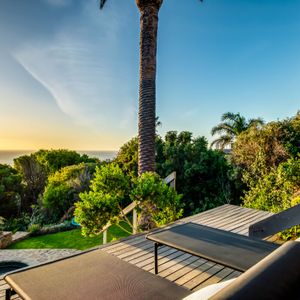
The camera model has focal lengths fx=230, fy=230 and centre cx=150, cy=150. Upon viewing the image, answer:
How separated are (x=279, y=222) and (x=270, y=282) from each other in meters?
2.76

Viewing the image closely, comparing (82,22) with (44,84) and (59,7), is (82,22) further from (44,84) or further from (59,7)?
(44,84)

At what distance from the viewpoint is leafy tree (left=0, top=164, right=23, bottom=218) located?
1177cm

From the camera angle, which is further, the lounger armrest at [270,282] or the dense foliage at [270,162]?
the dense foliage at [270,162]

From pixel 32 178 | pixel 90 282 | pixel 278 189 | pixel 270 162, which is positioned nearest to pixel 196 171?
pixel 270 162

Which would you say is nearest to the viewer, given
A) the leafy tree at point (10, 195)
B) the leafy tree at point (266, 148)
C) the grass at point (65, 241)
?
the grass at point (65, 241)

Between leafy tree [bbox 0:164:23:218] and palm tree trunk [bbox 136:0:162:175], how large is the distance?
9315mm

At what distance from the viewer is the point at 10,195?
1212cm

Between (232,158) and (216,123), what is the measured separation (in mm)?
10754

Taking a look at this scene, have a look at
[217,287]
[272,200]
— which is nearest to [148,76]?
[272,200]

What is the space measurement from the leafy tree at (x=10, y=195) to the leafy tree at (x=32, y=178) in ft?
1.32

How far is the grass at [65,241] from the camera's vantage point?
7.19 meters

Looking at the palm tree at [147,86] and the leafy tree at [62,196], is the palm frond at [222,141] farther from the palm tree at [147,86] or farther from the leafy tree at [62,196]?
the palm tree at [147,86]

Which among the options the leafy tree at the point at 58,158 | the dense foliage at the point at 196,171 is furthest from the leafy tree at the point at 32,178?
the leafy tree at the point at 58,158

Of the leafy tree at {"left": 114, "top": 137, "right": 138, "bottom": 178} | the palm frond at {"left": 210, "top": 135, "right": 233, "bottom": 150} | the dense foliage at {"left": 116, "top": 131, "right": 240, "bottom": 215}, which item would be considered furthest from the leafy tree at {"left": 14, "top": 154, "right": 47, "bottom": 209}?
the palm frond at {"left": 210, "top": 135, "right": 233, "bottom": 150}
